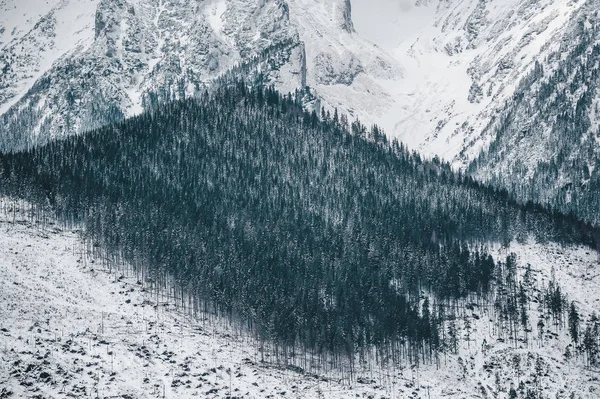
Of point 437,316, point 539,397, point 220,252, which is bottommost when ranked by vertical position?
point 539,397

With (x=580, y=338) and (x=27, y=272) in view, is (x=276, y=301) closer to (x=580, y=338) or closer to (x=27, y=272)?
(x=27, y=272)

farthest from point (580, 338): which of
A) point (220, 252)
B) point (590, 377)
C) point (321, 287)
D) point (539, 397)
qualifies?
point (220, 252)

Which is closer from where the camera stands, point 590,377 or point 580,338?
point 590,377

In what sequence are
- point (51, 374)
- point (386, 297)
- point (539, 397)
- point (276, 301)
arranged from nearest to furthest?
point (51, 374), point (539, 397), point (276, 301), point (386, 297)

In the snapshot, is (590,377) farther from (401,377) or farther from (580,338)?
(401,377)

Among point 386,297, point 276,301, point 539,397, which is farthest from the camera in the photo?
point 386,297

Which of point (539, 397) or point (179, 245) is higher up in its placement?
point (179, 245)

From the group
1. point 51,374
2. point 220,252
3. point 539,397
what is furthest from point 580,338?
point 51,374
